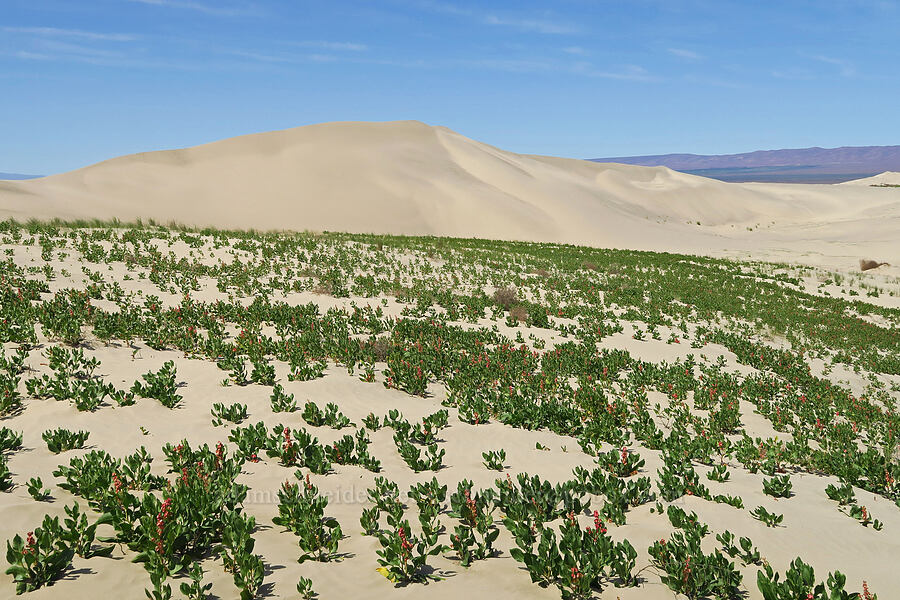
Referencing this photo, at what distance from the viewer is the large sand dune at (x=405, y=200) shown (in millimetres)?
57062

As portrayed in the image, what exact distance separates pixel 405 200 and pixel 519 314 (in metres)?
51.8

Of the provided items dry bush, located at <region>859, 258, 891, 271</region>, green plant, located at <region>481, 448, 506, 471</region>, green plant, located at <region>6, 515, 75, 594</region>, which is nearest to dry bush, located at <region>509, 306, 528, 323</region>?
green plant, located at <region>481, 448, 506, 471</region>

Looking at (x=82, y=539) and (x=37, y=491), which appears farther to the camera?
(x=37, y=491)

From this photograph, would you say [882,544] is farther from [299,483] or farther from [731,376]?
[731,376]

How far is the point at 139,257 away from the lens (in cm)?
1670

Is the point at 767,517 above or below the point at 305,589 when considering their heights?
below

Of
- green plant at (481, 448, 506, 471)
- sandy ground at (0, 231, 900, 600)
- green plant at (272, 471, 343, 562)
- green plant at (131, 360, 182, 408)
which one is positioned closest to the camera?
sandy ground at (0, 231, 900, 600)

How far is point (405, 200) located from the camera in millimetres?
65375

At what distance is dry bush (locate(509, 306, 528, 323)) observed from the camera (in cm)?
1559

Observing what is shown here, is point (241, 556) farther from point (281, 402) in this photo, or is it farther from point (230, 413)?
point (281, 402)

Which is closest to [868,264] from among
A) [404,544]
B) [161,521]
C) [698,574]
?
[698,574]

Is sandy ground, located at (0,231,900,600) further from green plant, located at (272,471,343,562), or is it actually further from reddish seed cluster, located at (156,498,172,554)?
reddish seed cluster, located at (156,498,172,554)

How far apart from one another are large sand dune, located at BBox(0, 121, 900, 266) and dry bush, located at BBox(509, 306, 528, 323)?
116ft

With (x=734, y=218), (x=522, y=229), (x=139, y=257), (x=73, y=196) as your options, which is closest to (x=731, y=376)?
(x=139, y=257)
